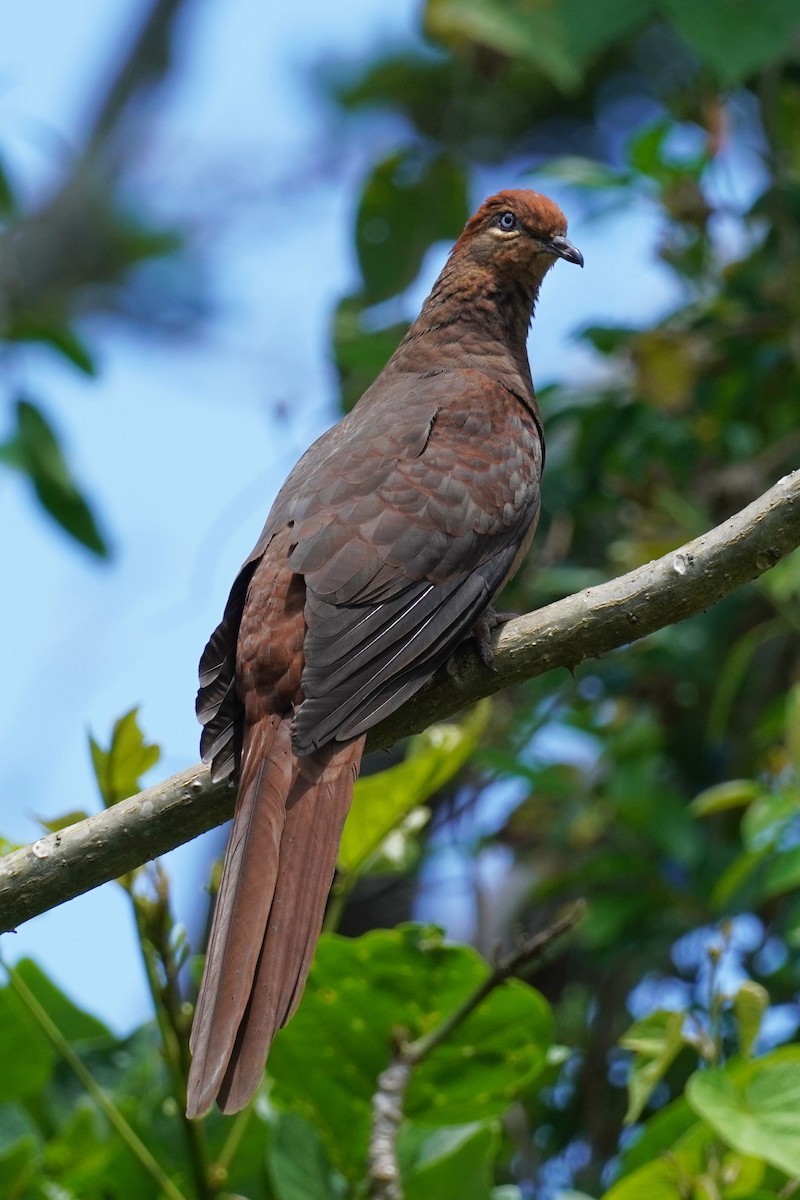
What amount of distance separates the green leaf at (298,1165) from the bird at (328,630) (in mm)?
429

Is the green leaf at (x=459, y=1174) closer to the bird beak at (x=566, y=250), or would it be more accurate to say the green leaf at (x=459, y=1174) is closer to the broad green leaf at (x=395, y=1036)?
the broad green leaf at (x=395, y=1036)

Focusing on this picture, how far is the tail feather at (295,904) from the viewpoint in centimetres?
241

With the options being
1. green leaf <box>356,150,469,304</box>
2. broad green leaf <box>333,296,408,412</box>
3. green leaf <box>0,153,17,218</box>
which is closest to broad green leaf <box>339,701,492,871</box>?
broad green leaf <box>333,296,408,412</box>

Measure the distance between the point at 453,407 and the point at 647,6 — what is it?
1.31 metres

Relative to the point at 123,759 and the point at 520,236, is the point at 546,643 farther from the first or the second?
→ the point at 520,236

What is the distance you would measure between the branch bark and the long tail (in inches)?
→ 4.4

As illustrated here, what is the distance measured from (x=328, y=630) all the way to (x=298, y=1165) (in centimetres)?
100

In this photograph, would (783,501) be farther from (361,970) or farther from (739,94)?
(739,94)

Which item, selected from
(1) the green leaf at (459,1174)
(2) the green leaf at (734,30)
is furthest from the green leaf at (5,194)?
(1) the green leaf at (459,1174)

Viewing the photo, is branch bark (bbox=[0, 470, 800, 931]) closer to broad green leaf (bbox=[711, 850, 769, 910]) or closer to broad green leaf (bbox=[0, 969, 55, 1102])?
broad green leaf (bbox=[0, 969, 55, 1102])

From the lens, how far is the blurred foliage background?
2795 millimetres

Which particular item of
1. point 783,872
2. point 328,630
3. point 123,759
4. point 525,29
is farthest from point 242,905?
point 525,29

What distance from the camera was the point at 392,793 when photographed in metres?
3.01

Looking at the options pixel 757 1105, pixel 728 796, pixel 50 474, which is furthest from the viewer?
pixel 50 474
